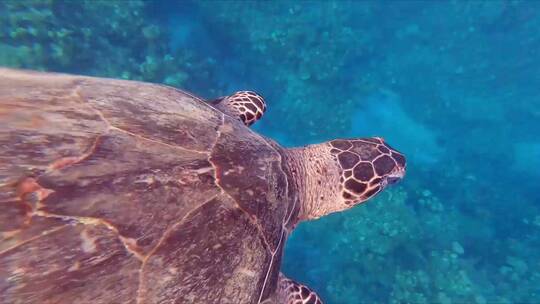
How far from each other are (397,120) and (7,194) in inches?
501

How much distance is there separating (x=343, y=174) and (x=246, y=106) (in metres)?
1.48

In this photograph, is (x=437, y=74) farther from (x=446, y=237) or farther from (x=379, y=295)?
(x=379, y=295)

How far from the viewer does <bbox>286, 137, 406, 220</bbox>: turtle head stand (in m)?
3.94

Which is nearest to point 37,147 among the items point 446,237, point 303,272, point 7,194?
point 7,194

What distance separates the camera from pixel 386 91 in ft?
42.8

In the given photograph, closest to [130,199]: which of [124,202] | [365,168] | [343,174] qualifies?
[124,202]

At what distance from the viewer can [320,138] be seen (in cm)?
1094

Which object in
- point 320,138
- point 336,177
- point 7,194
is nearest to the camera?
point 7,194

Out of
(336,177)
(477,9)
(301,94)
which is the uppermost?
(477,9)

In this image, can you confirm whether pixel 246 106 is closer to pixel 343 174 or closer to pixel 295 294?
pixel 343 174

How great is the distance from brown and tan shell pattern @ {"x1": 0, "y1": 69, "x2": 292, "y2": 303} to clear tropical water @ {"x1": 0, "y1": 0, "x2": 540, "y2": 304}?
696 centimetres

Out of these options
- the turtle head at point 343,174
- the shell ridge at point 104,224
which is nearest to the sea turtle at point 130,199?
the shell ridge at point 104,224

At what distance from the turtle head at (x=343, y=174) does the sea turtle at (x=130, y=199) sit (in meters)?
0.87

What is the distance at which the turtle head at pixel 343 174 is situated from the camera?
Result: 3.94 metres
